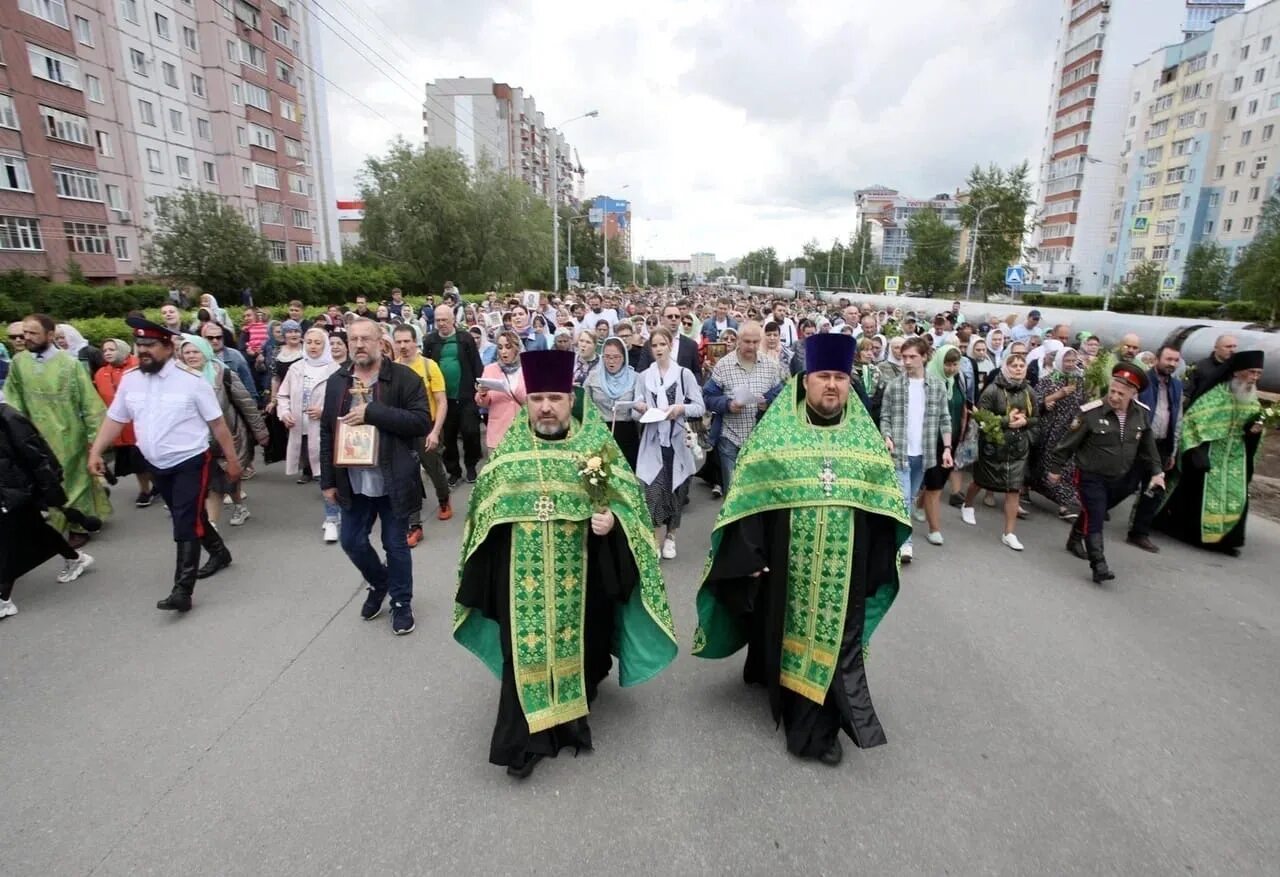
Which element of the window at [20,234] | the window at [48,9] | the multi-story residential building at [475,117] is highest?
the multi-story residential building at [475,117]

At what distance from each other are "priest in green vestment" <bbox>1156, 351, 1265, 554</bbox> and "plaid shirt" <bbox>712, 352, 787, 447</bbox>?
13.5 feet

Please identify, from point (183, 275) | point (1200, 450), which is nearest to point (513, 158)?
point (183, 275)

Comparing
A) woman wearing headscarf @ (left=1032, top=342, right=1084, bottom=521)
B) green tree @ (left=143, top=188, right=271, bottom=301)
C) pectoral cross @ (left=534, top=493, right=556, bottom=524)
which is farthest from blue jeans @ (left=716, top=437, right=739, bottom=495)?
green tree @ (left=143, top=188, right=271, bottom=301)

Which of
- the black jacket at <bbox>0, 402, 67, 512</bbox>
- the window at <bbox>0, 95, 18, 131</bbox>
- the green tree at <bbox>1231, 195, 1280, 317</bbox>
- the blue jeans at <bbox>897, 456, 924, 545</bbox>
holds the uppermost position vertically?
the window at <bbox>0, 95, 18, 131</bbox>

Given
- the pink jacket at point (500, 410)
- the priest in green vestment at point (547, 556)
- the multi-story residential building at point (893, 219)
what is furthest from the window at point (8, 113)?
the multi-story residential building at point (893, 219)

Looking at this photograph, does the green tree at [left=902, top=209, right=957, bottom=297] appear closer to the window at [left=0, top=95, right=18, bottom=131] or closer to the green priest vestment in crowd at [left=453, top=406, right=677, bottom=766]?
the window at [left=0, top=95, right=18, bottom=131]

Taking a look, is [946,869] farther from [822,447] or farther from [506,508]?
[506,508]

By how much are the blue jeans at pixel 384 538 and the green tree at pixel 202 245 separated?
83.5 feet

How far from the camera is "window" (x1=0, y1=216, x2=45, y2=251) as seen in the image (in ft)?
88.8

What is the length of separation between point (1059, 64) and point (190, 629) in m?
94.7

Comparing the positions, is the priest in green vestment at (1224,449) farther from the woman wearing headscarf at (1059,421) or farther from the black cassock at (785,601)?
the black cassock at (785,601)

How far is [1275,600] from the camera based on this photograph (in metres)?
5.58

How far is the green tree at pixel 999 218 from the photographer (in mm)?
49188

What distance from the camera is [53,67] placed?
95.2ft
